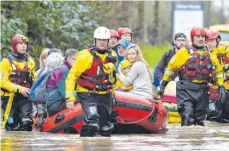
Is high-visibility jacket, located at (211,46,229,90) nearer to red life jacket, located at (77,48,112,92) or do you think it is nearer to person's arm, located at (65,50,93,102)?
red life jacket, located at (77,48,112,92)

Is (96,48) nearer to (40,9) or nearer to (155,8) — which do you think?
(40,9)

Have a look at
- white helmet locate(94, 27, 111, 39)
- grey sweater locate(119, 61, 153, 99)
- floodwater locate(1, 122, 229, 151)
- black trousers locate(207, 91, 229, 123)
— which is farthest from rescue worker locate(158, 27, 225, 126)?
black trousers locate(207, 91, 229, 123)

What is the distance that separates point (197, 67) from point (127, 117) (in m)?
1.41

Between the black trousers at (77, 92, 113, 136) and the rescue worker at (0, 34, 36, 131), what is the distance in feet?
6.76

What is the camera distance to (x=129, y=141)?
12.0 meters

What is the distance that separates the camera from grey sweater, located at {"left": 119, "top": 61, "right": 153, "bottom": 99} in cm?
1460

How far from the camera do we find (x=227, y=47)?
16141 mm

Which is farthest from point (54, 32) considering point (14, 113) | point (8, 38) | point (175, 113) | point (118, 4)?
point (14, 113)

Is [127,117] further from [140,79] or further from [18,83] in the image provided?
[18,83]

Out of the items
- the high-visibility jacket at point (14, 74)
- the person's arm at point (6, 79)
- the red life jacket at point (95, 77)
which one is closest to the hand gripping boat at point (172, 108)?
the high-visibility jacket at point (14, 74)

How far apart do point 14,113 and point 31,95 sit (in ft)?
2.02

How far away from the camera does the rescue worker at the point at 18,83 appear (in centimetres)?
1460

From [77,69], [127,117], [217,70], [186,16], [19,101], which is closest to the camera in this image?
[77,69]

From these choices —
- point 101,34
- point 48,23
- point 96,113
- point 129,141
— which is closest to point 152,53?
point 48,23
